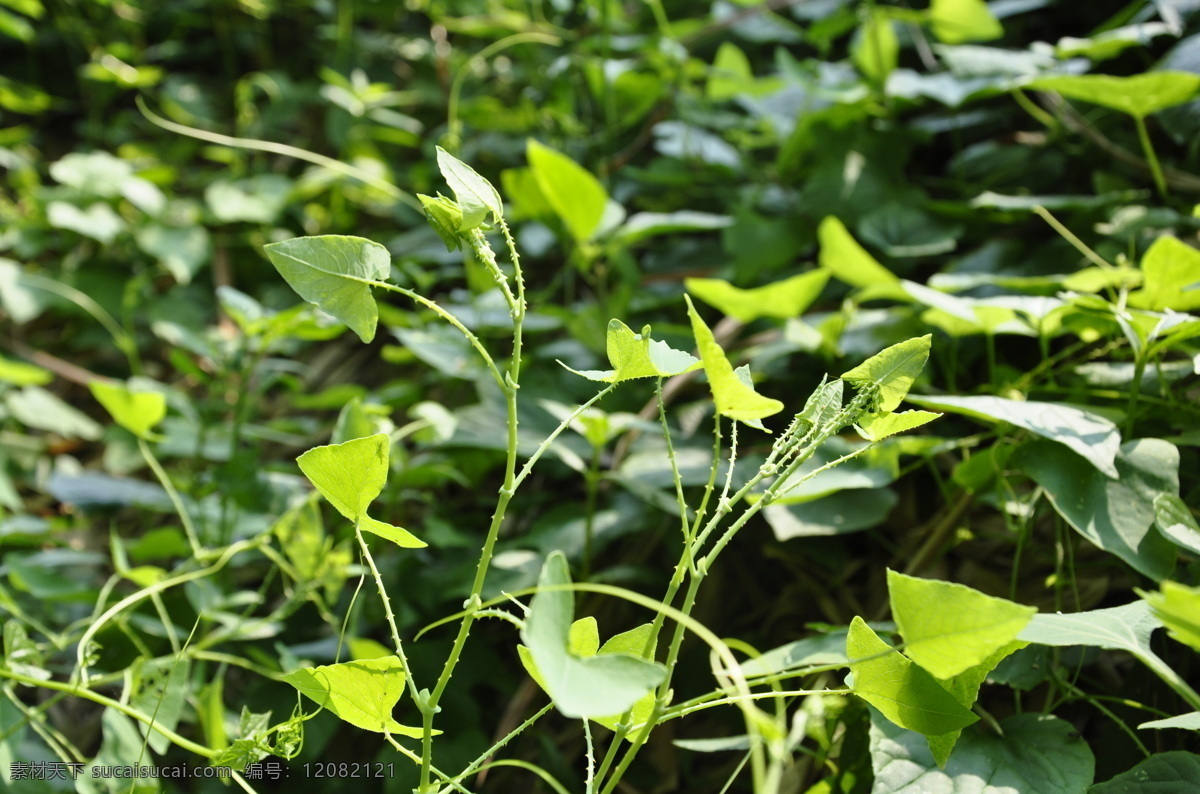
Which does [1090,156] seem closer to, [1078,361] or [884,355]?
[1078,361]

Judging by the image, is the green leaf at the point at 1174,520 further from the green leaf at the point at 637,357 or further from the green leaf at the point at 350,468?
the green leaf at the point at 350,468

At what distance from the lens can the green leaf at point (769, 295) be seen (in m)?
0.70

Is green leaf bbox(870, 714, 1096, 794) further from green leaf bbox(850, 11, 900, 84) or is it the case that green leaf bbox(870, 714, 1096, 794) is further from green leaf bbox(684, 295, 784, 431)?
green leaf bbox(850, 11, 900, 84)

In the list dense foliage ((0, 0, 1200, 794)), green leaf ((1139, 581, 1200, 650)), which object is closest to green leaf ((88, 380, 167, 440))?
dense foliage ((0, 0, 1200, 794))

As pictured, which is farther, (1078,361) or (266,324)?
(266,324)

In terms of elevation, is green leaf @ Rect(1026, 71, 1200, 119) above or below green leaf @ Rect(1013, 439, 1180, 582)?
above

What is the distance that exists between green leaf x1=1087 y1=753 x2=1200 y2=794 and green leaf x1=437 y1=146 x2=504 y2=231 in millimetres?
396

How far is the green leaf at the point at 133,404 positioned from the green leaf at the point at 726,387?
589 millimetres

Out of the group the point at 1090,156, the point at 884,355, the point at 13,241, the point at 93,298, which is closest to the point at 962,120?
the point at 1090,156

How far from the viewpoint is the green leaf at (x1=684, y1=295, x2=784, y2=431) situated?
1.11 ft

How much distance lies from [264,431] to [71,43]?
3.69 ft

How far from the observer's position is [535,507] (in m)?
0.83

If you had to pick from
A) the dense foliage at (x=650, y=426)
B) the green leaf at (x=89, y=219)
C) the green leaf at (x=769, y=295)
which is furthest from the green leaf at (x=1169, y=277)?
the green leaf at (x=89, y=219)

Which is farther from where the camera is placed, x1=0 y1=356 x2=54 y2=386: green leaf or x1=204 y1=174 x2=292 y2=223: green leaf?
x1=204 y1=174 x2=292 y2=223: green leaf
